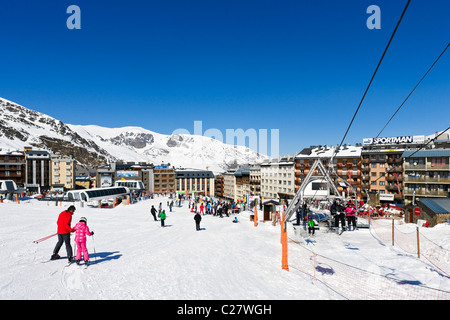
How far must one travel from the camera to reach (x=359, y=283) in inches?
329

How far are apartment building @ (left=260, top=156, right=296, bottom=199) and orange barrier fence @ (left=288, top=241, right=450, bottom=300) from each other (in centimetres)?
8443

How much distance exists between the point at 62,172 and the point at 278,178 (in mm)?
94437

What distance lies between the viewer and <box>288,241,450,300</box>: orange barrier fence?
748cm

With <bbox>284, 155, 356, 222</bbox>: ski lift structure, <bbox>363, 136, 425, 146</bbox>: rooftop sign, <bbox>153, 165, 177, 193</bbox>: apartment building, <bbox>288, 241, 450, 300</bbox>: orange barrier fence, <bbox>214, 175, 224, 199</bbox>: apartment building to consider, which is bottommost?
<bbox>214, 175, 224, 199</bbox>: apartment building

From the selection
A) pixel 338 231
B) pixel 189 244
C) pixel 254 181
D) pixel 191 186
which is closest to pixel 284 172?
pixel 254 181

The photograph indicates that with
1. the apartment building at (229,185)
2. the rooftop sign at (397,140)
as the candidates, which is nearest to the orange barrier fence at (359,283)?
the rooftop sign at (397,140)

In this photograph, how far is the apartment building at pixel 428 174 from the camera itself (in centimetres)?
5656

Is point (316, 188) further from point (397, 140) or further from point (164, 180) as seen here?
point (164, 180)

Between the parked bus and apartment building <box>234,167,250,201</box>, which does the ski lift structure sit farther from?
apartment building <box>234,167,250,201</box>

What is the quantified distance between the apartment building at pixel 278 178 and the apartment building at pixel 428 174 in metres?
36.7

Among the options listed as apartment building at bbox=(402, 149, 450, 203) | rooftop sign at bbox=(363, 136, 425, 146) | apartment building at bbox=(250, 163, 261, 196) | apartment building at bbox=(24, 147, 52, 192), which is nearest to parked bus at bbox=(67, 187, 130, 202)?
apartment building at bbox=(402, 149, 450, 203)

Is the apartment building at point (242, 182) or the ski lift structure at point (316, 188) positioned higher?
the ski lift structure at point (316, 188)

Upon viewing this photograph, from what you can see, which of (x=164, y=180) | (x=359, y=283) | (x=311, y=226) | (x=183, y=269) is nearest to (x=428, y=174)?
(x=311, y=226)

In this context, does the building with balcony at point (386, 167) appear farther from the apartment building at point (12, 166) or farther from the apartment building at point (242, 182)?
the apartment building at point (12, 166)
